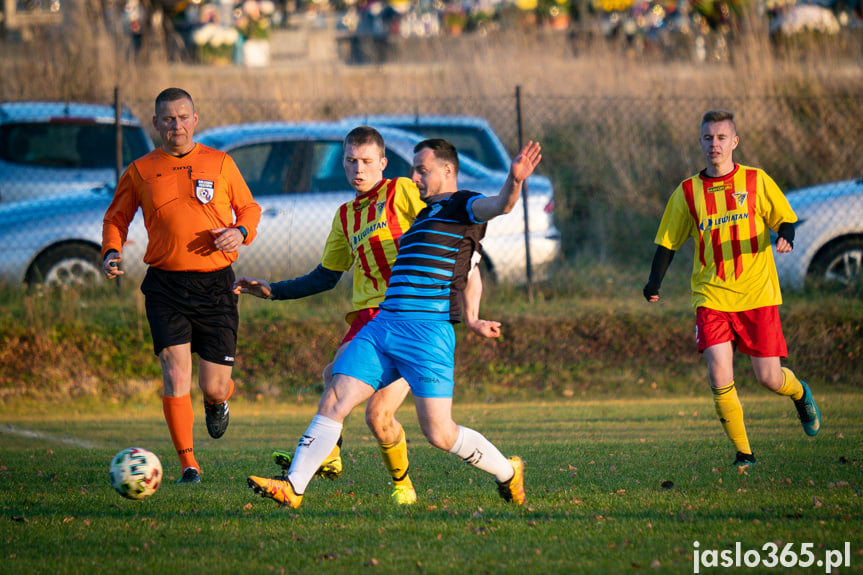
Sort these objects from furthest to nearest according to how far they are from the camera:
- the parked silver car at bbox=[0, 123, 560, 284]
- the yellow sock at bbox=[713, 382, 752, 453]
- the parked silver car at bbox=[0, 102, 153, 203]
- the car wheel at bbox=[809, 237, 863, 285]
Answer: the parked silver car at bbox=[0, 102, 153, 203], the car wheel at bbox=[809, 237, 863, 285], the parked silver car at bbox=[0, 123, 560, 284], the yellow sock at bbox=[713, 382, 752, 453]

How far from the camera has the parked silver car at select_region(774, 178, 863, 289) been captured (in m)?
9.74

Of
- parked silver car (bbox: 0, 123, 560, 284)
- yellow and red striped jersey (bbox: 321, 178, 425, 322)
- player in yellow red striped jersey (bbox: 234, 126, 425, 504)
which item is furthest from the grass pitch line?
yellow and red striped jersey (bbox: 321, 178, 425, 322)

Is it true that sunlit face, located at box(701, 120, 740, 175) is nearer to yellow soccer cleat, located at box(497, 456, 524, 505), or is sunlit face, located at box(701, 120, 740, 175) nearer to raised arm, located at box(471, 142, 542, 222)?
raised arm, located at box(471, 142, 542, 222)

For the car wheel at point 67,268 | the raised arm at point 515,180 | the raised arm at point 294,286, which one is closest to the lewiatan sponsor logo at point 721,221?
the raised arm at point 515,180

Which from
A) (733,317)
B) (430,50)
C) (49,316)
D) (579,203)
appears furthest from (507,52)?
(733,317)

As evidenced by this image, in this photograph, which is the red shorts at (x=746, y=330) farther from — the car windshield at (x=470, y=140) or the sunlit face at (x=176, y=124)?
the car windshield at (x=470, y=140)

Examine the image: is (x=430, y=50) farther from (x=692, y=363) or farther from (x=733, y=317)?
(x=733, y=317)

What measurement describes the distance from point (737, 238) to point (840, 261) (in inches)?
187

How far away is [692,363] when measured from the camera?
30.4ft

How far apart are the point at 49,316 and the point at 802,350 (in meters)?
7.48

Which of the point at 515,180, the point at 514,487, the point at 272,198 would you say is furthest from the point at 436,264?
the point at 272,198

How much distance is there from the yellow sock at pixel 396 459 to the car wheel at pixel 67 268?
576cm

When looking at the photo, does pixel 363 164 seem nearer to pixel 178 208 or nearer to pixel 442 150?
pixel 442 150

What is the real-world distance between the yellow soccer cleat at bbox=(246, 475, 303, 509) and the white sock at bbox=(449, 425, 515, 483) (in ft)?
2.66
